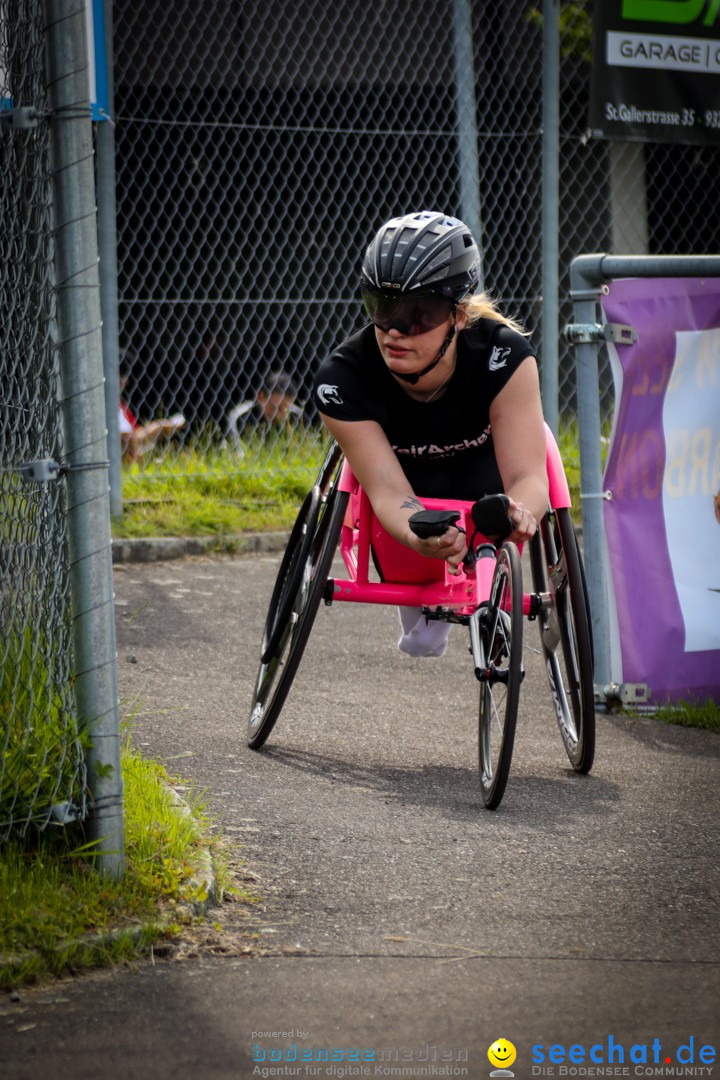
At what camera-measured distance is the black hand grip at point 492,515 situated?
4086 mm

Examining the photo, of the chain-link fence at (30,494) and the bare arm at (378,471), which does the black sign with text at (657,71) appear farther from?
the chain-link fence at (30,494)

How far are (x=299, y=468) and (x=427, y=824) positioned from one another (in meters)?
5.62

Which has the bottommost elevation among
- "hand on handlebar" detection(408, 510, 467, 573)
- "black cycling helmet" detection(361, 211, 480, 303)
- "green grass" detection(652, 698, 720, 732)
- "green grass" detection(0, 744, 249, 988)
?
"green grass" detection(652, 698, 720, 732)

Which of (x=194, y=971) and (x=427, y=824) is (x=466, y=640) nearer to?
(x=427, y=824)

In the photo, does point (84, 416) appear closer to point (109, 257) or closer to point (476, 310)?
point (476, 310)

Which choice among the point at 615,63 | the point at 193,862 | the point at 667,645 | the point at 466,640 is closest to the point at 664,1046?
the point at 193,862

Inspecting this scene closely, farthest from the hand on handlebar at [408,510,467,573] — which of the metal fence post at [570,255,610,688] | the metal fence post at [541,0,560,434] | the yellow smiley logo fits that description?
the metal fence post at [541,0,560,434]

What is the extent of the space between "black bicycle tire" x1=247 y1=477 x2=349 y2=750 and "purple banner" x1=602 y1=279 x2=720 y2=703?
120 centimetres

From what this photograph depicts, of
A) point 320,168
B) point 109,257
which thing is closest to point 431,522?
point 109,257

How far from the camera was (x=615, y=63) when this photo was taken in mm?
9211

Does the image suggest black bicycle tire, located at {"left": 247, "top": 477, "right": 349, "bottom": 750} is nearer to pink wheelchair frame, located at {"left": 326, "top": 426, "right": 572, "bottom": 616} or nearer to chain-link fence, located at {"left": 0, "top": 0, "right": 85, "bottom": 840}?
pink wheelchair frame, located at {"left": 326, "top": 426, "right": 572, "bottom": 616}

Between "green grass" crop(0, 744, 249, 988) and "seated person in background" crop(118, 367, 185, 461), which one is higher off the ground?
"seated person in background" crop(118, 367, 185, 461)

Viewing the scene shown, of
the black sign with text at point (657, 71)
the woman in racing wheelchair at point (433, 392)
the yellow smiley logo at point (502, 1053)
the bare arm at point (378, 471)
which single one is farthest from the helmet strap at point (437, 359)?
the black sign with text at point (657, 71)

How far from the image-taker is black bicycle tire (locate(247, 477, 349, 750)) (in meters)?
4.68
